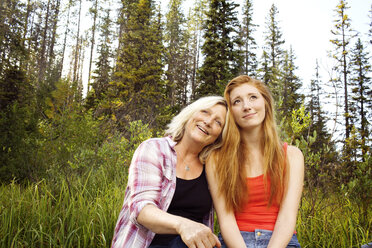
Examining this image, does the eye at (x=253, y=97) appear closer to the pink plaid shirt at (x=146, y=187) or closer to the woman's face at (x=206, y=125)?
the woman's face at (x=206, y=125)

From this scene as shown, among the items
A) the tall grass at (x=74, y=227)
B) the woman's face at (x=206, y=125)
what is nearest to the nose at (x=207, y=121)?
the woman's face at (x=206, y=125)

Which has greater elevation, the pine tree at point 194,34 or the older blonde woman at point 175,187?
the pine tree at point 194,34

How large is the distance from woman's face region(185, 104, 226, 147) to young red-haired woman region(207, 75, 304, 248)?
8 centimetres

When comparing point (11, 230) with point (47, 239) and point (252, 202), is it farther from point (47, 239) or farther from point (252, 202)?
point (252, 202)

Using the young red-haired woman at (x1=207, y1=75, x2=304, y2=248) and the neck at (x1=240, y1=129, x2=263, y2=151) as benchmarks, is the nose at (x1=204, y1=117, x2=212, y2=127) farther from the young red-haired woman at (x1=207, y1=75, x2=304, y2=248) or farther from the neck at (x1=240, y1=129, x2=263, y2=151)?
the neck at (x1=240, y1=129, x2=263, y2=151)

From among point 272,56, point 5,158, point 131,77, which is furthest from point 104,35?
point 5,158

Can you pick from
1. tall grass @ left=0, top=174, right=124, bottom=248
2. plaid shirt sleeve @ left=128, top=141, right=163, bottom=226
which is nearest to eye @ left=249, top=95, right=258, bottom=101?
plaid shirt sleeve @ left=128, top=141, right=163, bottom=226

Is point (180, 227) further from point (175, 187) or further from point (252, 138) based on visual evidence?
point (252, 138)

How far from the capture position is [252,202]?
193cm

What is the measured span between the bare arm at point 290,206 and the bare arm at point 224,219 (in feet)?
0.76

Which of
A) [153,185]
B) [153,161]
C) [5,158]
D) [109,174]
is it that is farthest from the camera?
[5,158]

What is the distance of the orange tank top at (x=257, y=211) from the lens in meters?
1.86

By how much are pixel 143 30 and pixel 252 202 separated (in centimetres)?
1440

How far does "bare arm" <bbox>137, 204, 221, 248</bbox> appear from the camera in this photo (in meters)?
1.22
